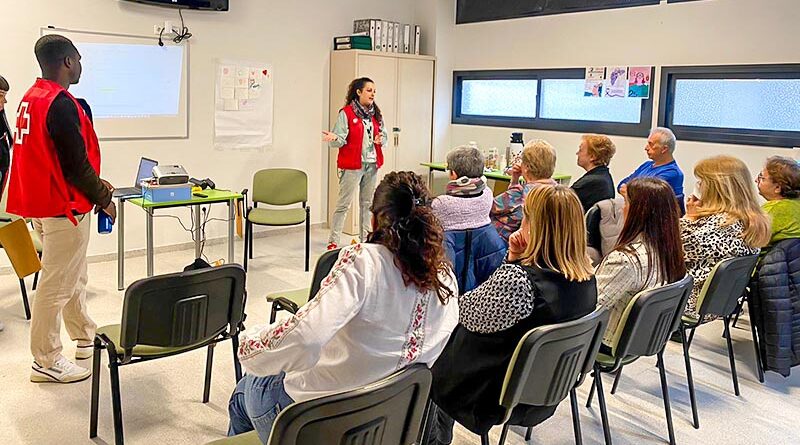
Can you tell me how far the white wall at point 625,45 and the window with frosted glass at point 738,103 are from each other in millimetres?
173

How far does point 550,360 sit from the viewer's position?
2145mm

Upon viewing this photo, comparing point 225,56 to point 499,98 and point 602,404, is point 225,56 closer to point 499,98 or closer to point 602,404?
point 499,98

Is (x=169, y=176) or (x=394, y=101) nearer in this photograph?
(x=169, y=176)

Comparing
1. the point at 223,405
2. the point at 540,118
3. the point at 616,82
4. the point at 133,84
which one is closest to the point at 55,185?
the point at 223,405

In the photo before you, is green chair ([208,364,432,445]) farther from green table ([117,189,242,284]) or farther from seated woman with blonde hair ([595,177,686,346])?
green table ([117,189,242,284])

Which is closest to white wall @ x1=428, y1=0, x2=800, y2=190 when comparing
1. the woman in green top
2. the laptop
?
the woman in green top

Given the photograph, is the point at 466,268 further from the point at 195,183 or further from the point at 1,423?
the point at 195,183

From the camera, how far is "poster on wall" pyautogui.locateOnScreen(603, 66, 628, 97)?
5781 mm

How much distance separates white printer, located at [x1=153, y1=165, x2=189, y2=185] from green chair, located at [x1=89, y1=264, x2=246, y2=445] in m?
1.87

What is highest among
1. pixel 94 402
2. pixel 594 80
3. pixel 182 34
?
pixel 182 34

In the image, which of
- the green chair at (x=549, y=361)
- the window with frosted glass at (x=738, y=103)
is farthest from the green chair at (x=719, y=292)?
the window with frosted glass at (x=738, y=103)

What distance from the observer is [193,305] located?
246 centimetres

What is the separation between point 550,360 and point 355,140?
390 centimetres

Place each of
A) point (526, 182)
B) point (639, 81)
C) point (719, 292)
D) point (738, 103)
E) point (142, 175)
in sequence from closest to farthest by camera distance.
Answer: point (719, 292)
point (526, 182)
point (142, 175)
point (738, 103)
point (639, 81)
